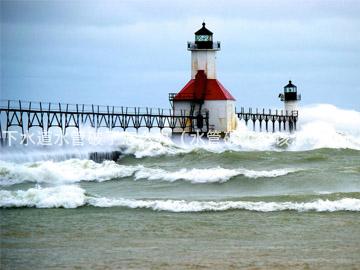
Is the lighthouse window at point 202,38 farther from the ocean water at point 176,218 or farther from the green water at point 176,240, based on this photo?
the green water at point 176,240

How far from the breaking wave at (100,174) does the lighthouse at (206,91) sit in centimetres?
1903

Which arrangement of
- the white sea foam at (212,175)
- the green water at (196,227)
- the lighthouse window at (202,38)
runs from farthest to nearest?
the lighthouse window at (202,38) → the white sea foam at (212,175) → the green water at (196,227)

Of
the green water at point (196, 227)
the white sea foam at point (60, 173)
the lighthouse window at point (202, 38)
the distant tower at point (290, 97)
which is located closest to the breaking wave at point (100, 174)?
the white sea foam at point (60, 173)

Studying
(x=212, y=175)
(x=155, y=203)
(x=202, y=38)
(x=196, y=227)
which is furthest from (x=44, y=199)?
(x=202, y=38)

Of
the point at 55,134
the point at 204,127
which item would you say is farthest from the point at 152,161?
the point at 204,127

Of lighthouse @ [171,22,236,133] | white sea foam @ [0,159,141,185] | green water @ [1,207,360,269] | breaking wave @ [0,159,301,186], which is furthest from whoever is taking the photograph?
lighthouse @ [171,22,236,133]

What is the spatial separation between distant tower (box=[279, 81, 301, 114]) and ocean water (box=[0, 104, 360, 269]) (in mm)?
31946

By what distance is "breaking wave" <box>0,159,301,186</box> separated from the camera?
24297 millimetres

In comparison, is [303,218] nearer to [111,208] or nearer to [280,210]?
Answer: [280,210]

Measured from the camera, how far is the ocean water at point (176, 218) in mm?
12133

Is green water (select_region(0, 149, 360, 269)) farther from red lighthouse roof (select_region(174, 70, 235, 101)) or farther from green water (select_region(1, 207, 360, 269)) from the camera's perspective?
red lighthouse roof (select_region(174, 70, 235, 101))

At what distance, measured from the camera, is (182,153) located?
126ft

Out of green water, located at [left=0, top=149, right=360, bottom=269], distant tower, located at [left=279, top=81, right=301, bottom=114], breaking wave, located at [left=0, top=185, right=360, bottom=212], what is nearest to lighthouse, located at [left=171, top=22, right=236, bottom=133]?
distant tower, located at [left=279, top=81, right=301, bottom=114]

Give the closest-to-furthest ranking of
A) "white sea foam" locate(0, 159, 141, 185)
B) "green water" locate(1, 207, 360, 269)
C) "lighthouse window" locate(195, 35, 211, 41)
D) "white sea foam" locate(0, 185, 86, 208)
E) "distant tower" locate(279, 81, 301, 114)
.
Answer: "green water" locate(1, 207, 360, 269), "white sea foam" locate(0, 185, 86, 208), "white sea foam" locate(0, 159, 141, 185), "lighthouse window" locate(195, 35, 211, 41), "distant tower" locate(279, 81, 301, 114)
